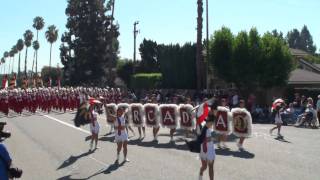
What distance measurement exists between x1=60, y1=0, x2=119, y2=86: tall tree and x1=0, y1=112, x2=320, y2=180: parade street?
49.2 meters

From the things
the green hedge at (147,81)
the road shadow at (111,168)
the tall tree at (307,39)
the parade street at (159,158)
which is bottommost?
the road shadow at (111,168)

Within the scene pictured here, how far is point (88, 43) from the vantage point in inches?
2916

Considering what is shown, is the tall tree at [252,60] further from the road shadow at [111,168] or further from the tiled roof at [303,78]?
the road shadow at [111,168]

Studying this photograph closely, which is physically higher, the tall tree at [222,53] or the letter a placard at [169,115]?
the tall tree at [222,53]

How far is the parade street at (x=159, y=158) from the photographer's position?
14.4 meters

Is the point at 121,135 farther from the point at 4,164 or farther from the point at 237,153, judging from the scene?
the point at 4,164

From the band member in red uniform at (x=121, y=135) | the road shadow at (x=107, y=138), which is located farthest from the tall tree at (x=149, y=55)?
the band member in red uniform at (x=121, y=135)

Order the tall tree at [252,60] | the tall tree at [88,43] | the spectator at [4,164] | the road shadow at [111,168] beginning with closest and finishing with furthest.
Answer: the spectator at [4,164] < the road shadow at [111,168] < the tall tree at [252,60] < the tall tree at [88,43]

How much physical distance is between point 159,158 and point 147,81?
45.4m

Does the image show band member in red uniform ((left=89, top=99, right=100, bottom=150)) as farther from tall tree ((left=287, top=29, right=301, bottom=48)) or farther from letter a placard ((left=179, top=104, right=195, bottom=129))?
tall tree ((left=287, top=29, right=301, bottom=48))

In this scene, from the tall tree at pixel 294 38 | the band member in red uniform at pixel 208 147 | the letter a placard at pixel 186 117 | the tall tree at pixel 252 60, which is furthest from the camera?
the tall tree at pixel 294 38

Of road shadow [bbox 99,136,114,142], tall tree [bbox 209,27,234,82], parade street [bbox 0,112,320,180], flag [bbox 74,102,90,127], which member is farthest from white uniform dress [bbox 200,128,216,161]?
tall tree [bbox 209,27,234,82]

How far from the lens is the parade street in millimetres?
14359

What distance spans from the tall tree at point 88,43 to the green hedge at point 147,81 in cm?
955
